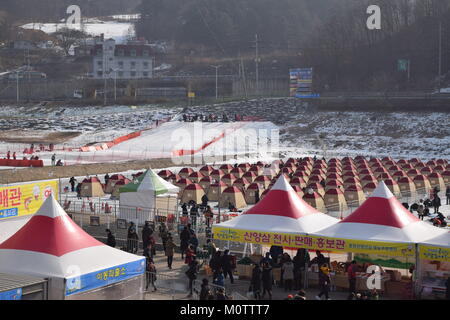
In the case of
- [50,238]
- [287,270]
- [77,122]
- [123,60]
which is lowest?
[287,270]

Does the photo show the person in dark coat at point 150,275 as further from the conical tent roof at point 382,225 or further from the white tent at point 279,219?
the conical tent roof at point 382,225

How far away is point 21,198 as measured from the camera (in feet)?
71.3

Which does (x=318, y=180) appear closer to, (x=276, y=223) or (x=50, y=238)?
(x=276, y=223)

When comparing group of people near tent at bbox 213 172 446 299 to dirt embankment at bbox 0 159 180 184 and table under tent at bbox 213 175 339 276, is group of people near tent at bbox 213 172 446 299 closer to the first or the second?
table under tent at bbox 213 175 339 276

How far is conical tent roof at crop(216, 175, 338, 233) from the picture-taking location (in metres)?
19.4

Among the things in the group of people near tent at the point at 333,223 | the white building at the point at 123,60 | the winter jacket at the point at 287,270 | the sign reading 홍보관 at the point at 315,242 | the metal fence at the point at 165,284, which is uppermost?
the white building at the point at 123,60

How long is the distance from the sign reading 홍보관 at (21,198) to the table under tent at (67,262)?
458cm

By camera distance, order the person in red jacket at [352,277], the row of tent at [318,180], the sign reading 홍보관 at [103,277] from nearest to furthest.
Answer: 1. the sign reading 홍보관 at [103,277]
2. the person in red jacket at [352,277]
3. the row of tent at [318,180]

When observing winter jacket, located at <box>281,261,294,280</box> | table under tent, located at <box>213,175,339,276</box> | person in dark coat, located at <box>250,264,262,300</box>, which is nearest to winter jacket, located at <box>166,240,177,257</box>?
table under tent, located at <box>213,175,339,276</box>

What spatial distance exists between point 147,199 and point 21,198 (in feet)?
21.8

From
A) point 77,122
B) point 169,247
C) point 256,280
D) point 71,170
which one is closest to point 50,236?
point 256,280

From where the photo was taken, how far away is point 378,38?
10681cm

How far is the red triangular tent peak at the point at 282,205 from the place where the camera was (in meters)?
19.9

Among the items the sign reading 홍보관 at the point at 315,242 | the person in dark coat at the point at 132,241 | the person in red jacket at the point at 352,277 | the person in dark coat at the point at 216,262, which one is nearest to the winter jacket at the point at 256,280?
the person in dark coat at the point at 216,262
